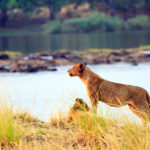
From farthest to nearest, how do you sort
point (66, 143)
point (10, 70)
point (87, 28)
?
point (87, 28), point (10, 70), point (66, 143)

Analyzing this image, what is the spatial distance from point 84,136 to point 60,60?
1506cm

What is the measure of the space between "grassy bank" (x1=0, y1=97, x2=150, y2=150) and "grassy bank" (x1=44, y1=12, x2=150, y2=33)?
49.4 m

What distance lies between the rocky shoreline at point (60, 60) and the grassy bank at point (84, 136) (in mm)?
11869

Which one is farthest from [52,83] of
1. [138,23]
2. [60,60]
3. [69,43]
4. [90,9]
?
[90,9]

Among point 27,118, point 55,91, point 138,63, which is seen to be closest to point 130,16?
point 138,63

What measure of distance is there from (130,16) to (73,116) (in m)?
59.6

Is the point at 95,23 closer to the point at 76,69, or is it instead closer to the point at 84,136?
the point at 76,69

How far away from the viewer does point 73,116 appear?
7352 millimetres

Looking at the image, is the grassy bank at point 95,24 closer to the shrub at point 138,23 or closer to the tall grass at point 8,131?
the shrub at point 138,23

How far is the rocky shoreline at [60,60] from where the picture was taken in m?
18.8

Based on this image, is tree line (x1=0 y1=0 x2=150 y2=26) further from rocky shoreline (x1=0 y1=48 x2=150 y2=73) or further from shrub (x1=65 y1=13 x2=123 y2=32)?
rocky shoreline (x1=0 y1=48 x2=150 y2=73)

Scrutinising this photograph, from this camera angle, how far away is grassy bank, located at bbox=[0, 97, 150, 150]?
535 centimetres

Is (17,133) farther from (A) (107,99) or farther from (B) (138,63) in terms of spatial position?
(B) (138,63)

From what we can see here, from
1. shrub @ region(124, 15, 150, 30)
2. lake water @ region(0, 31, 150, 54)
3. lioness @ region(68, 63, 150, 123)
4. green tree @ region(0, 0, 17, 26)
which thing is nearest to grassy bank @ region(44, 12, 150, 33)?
shrub @ region(124, 15, 150, 30)
